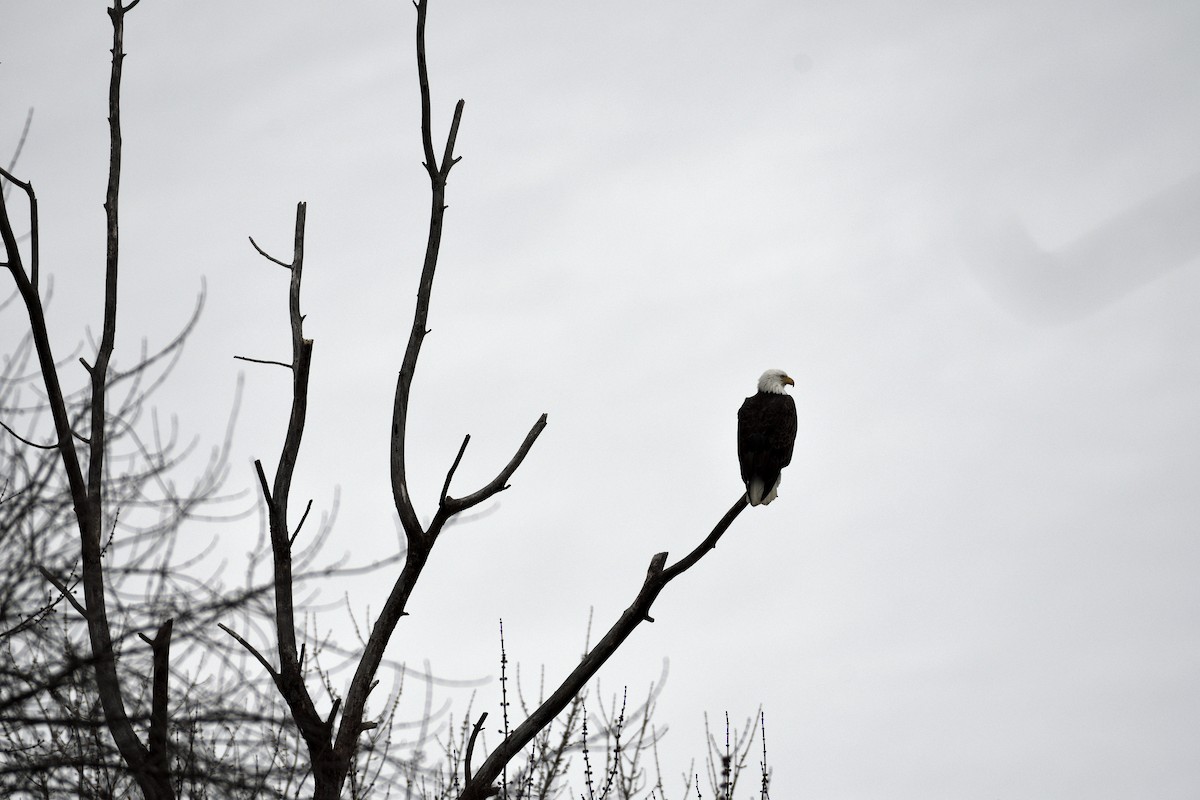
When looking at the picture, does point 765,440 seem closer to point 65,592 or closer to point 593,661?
point 593,661

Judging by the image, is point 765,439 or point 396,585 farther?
point 765,439

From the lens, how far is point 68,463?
4.12 meters

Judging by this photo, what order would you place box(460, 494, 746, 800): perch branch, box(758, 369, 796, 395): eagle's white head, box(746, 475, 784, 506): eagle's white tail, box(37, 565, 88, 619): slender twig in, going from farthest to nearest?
box(758, 369, 796, 395): eagle's white head
box(746, 475, 784, 506): eagle's white tail
box(460, 494, 746, 800): perch branch
box(37, 565, 88, 619): slender twig

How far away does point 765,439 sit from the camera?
723 cm

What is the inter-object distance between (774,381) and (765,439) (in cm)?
122

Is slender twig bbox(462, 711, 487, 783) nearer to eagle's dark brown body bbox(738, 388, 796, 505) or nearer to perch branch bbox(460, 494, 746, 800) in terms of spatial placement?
perch branch bbox(460, 494, 746, 800)

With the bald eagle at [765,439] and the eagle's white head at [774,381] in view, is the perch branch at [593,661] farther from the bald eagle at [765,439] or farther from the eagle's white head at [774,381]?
the eagle's white head at [774,381]

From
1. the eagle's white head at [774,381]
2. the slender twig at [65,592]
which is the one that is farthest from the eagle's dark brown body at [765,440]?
the slender twig at [65,592]

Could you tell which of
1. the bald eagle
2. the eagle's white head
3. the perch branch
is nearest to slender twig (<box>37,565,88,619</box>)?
the perch branch

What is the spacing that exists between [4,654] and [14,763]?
1.29 ft

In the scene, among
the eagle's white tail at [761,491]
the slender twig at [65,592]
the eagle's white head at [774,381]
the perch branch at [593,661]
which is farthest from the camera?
the eagle's white head at [774,381]

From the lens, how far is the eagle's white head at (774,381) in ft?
27.1

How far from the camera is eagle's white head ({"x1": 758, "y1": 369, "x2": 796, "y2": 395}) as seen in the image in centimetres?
827

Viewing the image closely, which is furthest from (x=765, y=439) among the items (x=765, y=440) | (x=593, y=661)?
(x=593, y=661)
